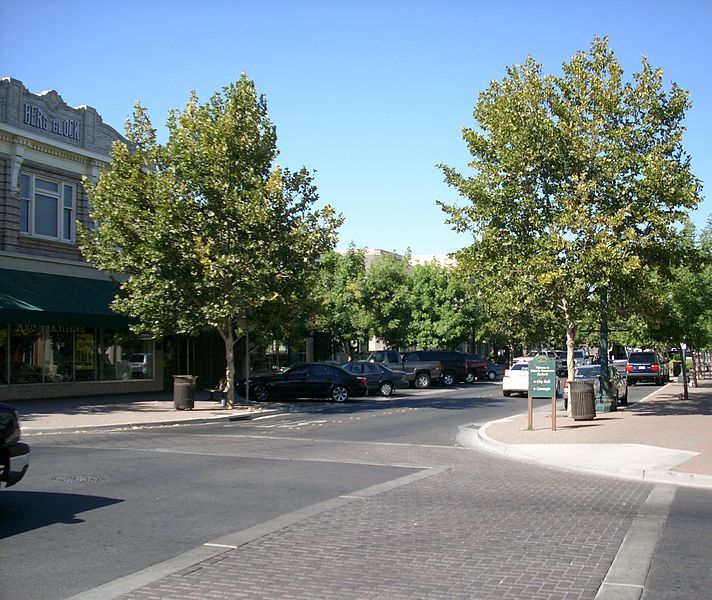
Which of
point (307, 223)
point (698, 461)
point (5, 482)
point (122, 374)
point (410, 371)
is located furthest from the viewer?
point (410, 371)

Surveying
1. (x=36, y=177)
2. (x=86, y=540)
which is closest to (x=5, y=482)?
(x=86, y=540)

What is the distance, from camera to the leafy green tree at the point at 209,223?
22.5 metres

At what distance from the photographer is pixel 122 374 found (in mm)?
30203

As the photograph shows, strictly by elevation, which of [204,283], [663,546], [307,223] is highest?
[307,223]

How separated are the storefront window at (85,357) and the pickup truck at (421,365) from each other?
1518 centimetres

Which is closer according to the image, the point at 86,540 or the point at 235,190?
the point at 86,540

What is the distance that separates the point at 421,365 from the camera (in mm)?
40062

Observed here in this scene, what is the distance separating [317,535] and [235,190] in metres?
16.4

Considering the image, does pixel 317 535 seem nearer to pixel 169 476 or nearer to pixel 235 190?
pixel 169 476

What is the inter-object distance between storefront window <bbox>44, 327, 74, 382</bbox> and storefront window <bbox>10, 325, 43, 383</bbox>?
0.31 meters

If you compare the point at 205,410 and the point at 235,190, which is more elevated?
the point at 235,190

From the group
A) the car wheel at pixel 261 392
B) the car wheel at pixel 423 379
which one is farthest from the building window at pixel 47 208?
the car wheel at pixel 423 379

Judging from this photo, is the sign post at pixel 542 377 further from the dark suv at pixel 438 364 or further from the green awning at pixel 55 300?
the dark suv at pixel 438 364

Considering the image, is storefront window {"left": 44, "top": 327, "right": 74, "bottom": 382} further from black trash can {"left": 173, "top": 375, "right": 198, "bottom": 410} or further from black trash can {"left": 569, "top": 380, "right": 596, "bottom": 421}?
black trash can {"left": 569, "top": 380, "right": 596, "bottom": 421}
